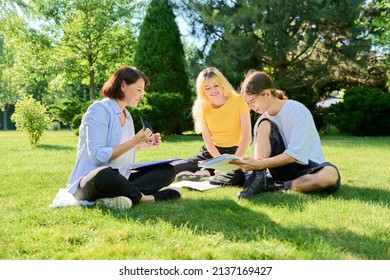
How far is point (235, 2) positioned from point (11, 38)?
13733 mm

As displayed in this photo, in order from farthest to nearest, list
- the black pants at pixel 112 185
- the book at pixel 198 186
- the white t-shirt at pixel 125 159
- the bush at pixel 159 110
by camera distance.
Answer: the bush at pixel 159 110, the book at pixel 198 186, the white t-shirt at pixel 125 159, the black pants at pixel 112 185

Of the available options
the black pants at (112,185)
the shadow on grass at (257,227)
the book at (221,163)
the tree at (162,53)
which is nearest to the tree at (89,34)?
the tree at (162,53)

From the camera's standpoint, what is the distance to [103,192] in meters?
3.54

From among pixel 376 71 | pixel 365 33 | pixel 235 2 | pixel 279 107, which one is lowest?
pixel 279 107

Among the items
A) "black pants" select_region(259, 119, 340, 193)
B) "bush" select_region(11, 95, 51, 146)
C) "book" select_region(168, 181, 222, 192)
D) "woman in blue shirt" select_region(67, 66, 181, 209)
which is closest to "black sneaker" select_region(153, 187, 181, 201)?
"woman in blue shirt" select_region(67, 66, 181, 209)

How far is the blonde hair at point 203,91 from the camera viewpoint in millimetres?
4953

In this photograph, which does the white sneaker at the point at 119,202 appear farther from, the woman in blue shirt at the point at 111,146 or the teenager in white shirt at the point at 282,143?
the teenager in white shirt at the point at 282,143

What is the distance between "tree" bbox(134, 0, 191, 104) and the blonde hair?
10.2m

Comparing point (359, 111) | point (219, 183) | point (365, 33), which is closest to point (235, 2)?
point (365, 33)

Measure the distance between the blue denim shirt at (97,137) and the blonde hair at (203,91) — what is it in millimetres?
1493

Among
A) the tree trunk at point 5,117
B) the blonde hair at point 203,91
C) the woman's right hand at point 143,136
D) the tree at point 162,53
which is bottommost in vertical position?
the tree trunk at point 5,117

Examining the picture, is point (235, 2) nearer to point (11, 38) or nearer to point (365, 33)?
point (365, 33)

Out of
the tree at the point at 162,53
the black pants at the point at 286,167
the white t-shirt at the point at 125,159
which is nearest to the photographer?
the white t-shirt at the point at 125,159

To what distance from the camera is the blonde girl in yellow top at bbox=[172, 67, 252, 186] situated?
197 inches
